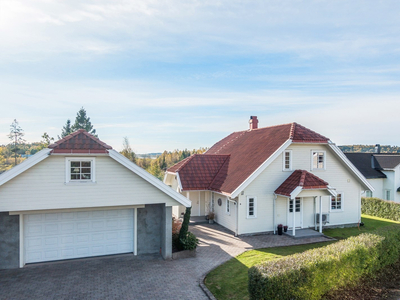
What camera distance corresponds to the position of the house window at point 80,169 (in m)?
11.6

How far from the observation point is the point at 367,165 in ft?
111

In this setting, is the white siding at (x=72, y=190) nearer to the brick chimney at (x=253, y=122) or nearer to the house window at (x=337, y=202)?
the house window at (x=337, y=202)

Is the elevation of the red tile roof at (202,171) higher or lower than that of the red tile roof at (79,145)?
lower

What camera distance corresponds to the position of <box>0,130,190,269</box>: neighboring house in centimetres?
1119

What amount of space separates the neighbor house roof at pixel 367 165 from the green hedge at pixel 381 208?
697 centimetres

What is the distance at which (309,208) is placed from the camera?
757 inches

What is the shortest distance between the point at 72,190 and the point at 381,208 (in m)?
25.0

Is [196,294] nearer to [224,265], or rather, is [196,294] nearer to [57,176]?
[224,265]

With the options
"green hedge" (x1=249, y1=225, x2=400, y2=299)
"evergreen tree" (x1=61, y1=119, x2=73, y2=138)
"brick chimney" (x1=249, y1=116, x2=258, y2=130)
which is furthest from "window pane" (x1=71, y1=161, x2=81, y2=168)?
"evergreen tree" (x1=61, y1=119, x2=73, y2=138)

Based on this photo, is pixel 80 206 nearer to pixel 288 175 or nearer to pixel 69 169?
pixel 69 169

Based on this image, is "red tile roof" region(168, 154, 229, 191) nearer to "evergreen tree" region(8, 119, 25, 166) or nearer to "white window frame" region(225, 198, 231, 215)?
"white window frame" region(225, 198, 231, 215)

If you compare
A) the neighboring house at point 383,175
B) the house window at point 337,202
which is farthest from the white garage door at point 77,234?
the neighboring house at point 383,175

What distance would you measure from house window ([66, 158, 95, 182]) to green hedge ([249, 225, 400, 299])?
7.66 m

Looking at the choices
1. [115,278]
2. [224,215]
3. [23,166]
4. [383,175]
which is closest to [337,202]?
[224,215]
